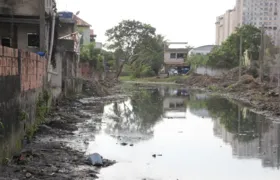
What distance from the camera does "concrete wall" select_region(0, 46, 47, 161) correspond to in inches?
321

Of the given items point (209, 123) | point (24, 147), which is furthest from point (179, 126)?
point (24, 147)

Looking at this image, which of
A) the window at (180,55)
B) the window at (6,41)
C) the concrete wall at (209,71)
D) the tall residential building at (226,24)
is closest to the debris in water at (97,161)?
the window at (6,41)

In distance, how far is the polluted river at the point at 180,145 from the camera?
929cm

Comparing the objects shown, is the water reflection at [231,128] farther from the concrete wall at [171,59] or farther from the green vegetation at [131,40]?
the concrete wall at [171,59]

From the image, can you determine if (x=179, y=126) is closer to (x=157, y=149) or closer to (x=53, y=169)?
(x=157, y=149)

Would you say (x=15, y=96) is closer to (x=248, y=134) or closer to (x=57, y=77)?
(x=248, y=134)

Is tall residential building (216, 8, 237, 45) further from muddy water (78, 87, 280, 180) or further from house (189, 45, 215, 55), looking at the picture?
muddy water (78, 87, 280, 180)

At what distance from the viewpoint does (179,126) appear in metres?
17.1

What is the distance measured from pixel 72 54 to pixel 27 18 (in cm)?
764

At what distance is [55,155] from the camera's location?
975 cm

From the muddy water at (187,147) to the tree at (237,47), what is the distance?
104 feet

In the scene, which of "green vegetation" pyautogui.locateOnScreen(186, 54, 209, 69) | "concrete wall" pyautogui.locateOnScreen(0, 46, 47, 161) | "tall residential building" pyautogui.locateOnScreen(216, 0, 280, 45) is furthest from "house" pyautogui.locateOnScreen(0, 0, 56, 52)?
"tall residential building" pyautogui.locateOnScreen(216, 0, 280, 45)

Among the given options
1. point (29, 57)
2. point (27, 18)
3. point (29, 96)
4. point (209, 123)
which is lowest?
point (209, 123)

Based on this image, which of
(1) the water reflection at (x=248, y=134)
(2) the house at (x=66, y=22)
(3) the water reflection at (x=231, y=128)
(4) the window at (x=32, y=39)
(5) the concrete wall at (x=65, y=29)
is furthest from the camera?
(5) the concrete wall at (x=65, y=29)
